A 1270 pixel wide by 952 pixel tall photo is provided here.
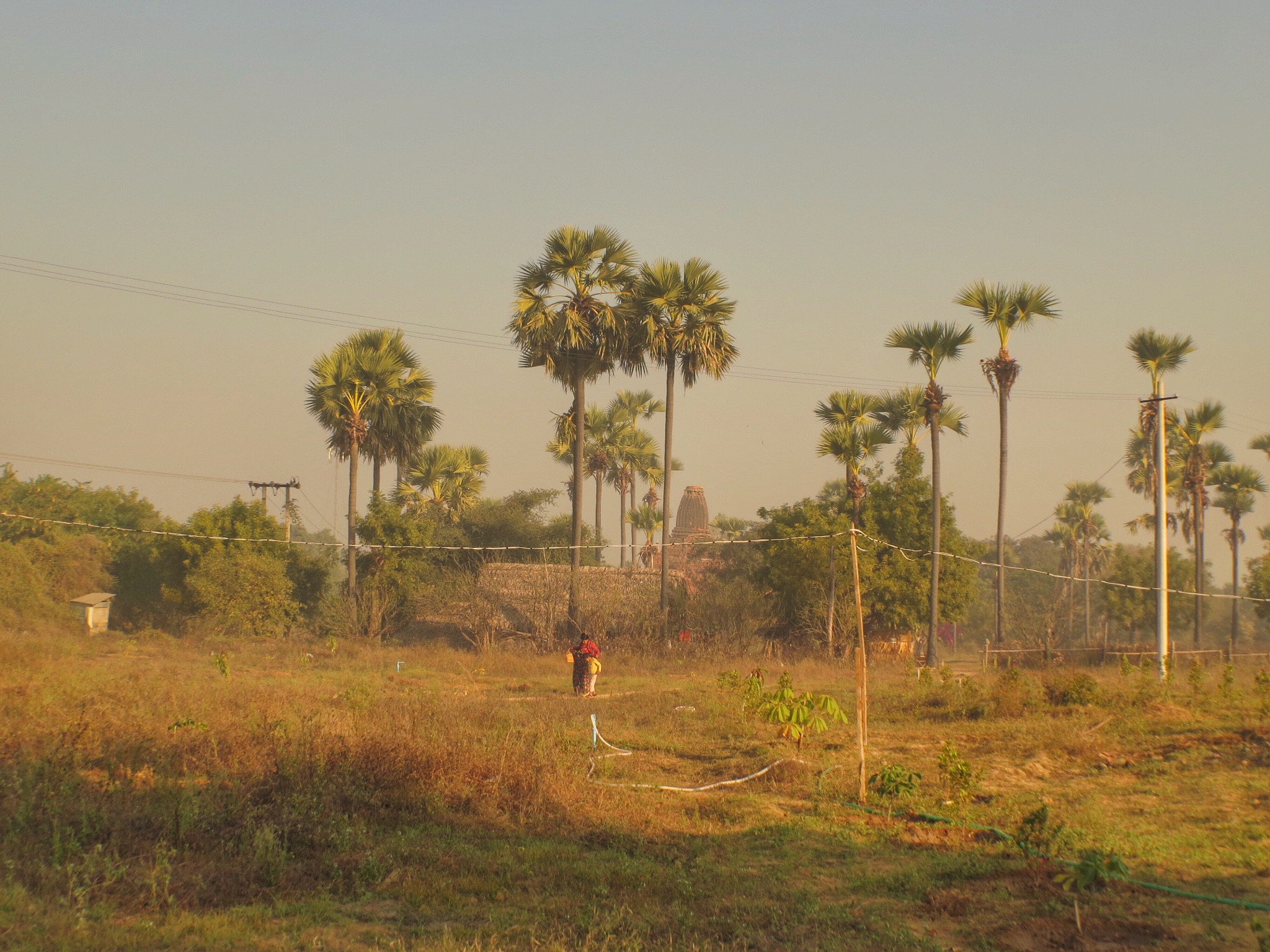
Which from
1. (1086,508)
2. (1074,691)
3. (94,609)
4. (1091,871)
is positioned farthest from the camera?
(1086,508)

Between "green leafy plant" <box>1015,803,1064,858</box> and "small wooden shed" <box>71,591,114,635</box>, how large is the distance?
33.4 m

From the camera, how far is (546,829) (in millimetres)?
8812

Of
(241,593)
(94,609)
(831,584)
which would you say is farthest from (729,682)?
(94,609)

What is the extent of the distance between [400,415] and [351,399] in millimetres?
2392

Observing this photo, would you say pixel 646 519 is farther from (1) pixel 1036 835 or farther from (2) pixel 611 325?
(1) pixel 1036 835

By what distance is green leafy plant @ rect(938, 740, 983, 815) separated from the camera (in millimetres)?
9914

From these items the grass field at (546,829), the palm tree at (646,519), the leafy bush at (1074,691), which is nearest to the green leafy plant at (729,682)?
the grass field at (546,829)

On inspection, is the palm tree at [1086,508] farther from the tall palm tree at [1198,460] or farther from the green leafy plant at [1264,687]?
the green leafy plant at [1264,687]

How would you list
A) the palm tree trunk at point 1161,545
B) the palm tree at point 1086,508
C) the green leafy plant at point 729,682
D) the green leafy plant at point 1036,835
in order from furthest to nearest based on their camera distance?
the palm tree at point 1086,508 → the palm tree trunk at point 1161,545 → the green leafy plant at point 729,682 → the green leafy plant at point 1036,835

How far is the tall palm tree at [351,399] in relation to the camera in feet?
111

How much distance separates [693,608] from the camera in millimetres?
32531

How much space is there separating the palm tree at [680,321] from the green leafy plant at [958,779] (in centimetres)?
2061

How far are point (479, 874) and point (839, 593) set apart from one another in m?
26.6

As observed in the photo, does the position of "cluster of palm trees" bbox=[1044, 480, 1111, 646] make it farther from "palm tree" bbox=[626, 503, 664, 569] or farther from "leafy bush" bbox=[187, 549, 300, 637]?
"leafy bush" bbox=[187, 549, 300, 637]
